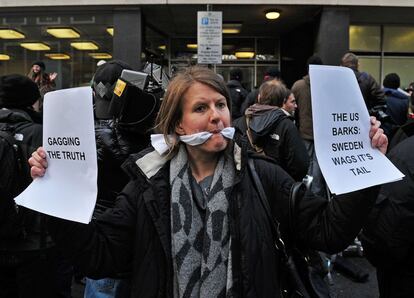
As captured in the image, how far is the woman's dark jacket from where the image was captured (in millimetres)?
1840

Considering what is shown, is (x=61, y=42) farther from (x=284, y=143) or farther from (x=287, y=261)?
(x=287, y=261)

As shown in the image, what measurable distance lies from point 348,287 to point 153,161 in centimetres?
381

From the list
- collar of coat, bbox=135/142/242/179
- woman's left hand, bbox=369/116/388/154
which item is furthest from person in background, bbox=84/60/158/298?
woman's left hand, bbox=369/116/388/154

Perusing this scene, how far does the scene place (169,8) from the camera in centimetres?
1104

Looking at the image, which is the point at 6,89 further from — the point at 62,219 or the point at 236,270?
the point at 236,270

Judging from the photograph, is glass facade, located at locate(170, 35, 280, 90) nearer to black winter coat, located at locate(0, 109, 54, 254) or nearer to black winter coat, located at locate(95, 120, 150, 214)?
black winter coat, located at locate(0, 109, 54, 254)

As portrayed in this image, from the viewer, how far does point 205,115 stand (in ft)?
6.73

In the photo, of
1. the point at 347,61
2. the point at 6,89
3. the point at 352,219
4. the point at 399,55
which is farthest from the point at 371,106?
the point at 399,55

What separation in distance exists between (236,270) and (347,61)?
221 inches

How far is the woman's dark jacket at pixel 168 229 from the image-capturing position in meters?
1.84

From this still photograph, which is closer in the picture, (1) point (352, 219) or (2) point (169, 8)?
(1) point (352, 219)

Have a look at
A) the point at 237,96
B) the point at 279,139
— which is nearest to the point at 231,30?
the point at 237,96

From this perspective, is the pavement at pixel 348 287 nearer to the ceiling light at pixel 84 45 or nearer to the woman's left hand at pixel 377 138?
the woman's left hand at pixel 377 138

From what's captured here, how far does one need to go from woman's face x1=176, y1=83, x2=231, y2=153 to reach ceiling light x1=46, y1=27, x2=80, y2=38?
10.8 meters
